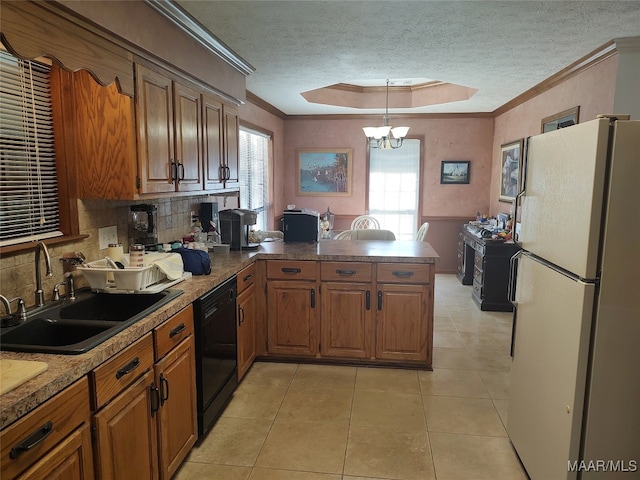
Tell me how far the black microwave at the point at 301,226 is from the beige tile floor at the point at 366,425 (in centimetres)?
109

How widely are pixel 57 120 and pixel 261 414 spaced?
6.69ft

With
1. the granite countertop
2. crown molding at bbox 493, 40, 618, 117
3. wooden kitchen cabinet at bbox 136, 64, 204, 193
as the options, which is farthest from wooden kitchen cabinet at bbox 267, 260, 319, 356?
crown molding at bbox 493, 40, 618, 117

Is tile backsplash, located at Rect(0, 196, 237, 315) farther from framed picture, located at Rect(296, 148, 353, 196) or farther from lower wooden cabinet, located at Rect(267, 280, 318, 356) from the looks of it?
framed picture, located at Rect(296, 148, 353, 196)

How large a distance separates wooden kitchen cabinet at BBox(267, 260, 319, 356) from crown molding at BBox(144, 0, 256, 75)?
1.60m

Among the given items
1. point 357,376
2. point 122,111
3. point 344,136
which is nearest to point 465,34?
point 122,111

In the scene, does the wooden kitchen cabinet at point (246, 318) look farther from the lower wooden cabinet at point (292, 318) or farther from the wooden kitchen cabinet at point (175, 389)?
the wooden kitchen cabinet at point (175, 389)

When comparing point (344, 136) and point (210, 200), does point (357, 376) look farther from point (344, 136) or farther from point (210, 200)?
point (344, 136)

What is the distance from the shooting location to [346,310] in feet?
11.4

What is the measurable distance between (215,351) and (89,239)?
0.93 metres

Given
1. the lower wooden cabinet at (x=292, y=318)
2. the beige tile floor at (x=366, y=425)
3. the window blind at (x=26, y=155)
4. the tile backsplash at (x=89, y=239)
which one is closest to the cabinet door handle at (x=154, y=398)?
the beige tile floor at (x=366, y=425)

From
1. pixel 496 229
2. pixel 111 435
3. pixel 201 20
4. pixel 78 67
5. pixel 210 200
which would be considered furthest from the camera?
pixel 496 229

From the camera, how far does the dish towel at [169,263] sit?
234 centimetres

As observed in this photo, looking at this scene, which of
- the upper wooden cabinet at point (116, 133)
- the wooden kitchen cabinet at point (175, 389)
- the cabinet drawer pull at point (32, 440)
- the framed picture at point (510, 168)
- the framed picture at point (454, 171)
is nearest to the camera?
the cabinet drawer pull at point (32, 440)

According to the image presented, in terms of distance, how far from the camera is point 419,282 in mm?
3350
